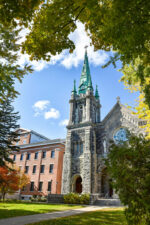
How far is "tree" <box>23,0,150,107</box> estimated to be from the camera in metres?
4.28

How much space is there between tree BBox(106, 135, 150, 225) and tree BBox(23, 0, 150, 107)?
307cm

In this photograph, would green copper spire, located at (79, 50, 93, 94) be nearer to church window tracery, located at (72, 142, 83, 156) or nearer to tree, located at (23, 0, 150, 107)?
church window tracery, located at (72, 142, 83, 156)

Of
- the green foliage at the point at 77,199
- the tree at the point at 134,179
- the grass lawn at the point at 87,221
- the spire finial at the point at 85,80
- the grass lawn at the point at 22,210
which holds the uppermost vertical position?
the spire finial at the point at 85,80

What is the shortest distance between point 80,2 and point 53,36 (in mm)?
1438

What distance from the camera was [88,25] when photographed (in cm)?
597

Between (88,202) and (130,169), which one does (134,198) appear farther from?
(88,202)

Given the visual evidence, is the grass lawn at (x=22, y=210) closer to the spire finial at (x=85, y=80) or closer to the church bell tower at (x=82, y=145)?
the church bell tower at (x=82, y=145)

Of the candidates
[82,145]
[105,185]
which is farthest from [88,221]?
[82,145]

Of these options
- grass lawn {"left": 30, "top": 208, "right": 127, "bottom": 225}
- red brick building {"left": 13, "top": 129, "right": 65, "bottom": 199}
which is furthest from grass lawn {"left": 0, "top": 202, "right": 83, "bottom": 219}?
red brick building {"left": 13, "top": 129, "right": 65, "bottom": 199}

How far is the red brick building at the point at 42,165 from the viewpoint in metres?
31.7

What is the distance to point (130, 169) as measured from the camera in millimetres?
5086

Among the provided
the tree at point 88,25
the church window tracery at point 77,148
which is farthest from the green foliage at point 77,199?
the tree at point 88,25

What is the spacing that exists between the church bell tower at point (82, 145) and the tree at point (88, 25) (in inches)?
886

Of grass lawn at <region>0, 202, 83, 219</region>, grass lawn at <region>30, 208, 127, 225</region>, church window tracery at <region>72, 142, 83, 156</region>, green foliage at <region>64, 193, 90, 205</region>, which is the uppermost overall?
church window tracery at <region>72, 142, 83, 156</region>
